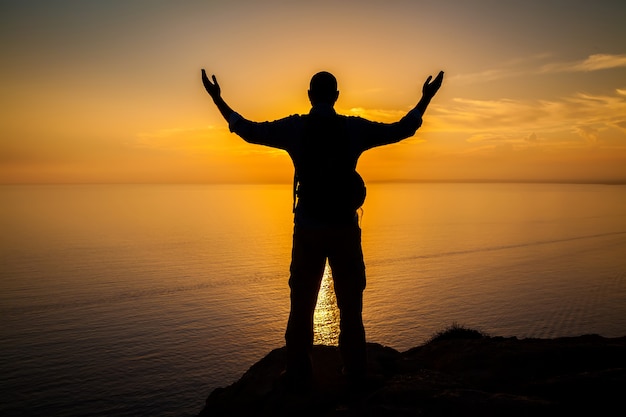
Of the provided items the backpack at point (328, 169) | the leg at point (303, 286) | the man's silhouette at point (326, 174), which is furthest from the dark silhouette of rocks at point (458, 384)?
the backpack at point (328, 169)

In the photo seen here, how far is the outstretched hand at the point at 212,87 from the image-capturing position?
20.3 ft

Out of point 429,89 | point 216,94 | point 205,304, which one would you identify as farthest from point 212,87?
point 205,304

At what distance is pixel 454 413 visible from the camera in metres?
5.52

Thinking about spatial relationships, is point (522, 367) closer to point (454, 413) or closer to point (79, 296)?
point (454, 413)

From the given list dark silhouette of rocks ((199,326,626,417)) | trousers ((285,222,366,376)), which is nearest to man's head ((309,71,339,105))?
trousers ((285,222,366,376))

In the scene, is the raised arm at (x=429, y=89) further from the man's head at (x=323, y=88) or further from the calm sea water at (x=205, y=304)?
the calm sea water at (x=205, y=304)

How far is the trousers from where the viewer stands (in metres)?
6.19

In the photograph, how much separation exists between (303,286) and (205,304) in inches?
1834

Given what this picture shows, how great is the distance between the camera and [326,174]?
5973mm

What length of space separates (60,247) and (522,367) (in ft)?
308

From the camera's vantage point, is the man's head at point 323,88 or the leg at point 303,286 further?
the leg at point 303,286

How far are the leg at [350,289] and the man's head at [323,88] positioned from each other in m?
1.75

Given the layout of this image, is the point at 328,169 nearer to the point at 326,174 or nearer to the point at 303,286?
the point at 326,174

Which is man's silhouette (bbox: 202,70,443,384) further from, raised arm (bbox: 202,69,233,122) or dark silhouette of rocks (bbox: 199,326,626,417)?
dark silhouette of rocks (bbox: 199,326,626,417)
